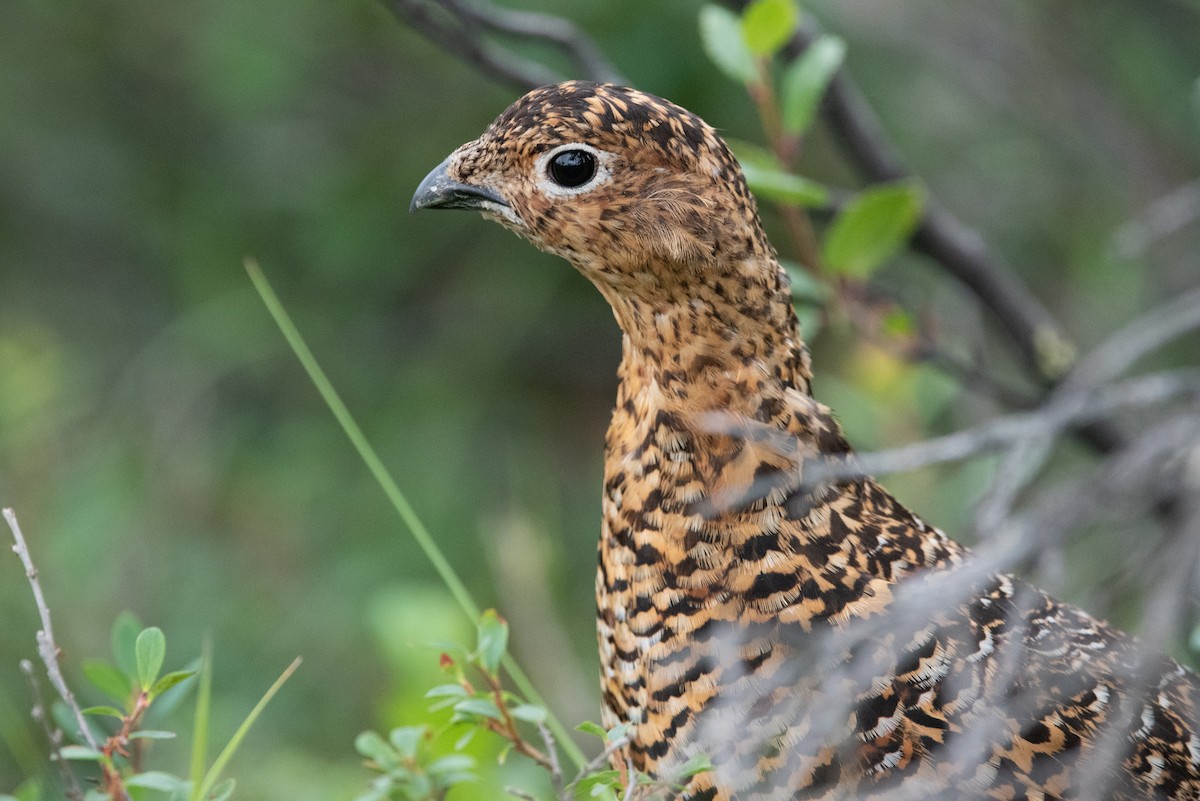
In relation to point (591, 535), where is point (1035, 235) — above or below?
above

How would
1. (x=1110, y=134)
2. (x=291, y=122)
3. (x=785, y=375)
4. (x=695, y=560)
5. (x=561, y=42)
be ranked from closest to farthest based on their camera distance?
(x=695, y=560) → (x=785, y=375) → (x=561, y=42) → (x=1110, y=134) → (x=291, y=122)

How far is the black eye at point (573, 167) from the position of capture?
250 centimetres

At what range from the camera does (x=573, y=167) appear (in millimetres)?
2510

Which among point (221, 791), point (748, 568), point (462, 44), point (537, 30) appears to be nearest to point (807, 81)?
point (537, 30)

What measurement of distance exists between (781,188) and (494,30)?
1.02 metres

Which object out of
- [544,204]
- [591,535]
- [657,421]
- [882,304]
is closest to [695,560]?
[657,421]

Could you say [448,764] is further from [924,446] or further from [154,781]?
[924,446]

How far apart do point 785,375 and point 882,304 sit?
50.1 inches

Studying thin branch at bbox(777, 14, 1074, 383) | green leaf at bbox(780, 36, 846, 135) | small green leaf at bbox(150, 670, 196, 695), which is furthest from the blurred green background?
small green leaf at bbox(150, 670, 196, 695)

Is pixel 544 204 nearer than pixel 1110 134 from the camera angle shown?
Yes

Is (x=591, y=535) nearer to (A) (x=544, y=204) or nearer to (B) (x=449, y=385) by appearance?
(B) (x=449, y=385)

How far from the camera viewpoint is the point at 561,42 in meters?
3.54

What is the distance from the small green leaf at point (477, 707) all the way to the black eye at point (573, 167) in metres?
0.99

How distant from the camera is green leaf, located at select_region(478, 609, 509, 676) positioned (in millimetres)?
2084
